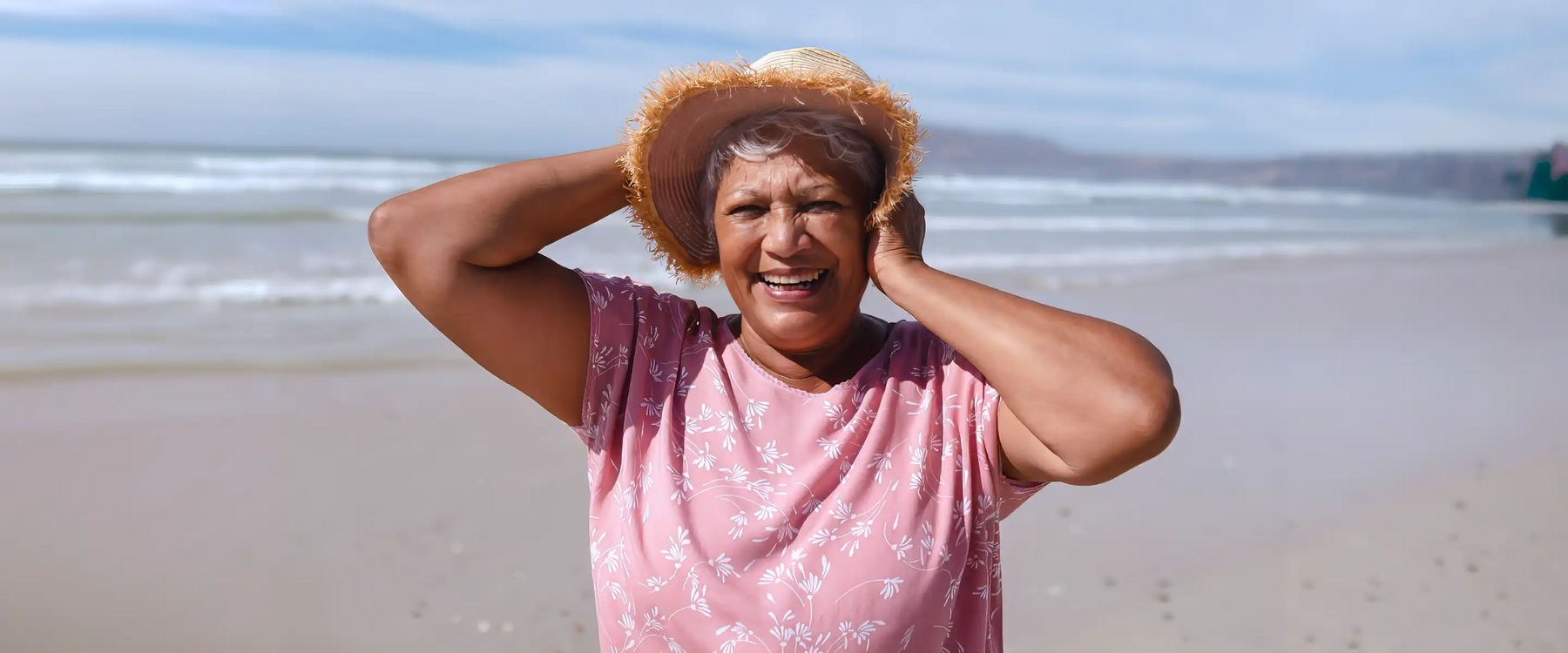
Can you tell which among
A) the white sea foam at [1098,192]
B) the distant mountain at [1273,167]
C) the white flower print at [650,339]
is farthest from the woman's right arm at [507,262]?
the white sea foam at [1098,192]

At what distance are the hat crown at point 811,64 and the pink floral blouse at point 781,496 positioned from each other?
48 cm

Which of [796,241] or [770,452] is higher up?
[796,241]

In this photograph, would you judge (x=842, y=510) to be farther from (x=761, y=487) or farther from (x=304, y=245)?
(x=304, y=245)

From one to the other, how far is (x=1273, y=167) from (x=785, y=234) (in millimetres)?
29845

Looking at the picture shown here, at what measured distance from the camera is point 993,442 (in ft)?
6.25

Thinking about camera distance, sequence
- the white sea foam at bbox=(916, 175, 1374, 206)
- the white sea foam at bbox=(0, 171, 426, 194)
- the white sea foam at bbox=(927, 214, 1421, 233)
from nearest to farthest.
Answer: the white sea foam at bbox=(0, 171, 426, 194)
the white sea foam at bbox=(927, 214, 1421, 233)
the white sea foam at bbox=(916, 175, 1374, 206)

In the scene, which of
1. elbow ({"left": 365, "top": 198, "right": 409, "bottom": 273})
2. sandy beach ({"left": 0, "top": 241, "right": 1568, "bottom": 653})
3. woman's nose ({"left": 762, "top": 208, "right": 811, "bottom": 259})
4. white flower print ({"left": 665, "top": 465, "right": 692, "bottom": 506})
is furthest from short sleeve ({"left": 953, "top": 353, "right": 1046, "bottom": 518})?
sandy beach ({"left": 0, "top": 241, "right": 1568, "bottom": 653})

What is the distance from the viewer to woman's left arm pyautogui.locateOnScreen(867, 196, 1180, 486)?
172 centimetres

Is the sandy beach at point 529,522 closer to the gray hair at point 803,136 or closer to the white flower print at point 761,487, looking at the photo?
the white flower print at point 761,487

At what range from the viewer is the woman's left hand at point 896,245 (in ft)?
6.46

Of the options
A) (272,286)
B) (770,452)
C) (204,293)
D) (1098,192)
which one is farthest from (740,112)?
(1098,192)

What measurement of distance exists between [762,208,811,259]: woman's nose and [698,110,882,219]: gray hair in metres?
0.11

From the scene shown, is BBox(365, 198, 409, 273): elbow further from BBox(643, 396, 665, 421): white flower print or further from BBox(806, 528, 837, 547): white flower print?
BBox(806, 528, 837, 547): white flower print

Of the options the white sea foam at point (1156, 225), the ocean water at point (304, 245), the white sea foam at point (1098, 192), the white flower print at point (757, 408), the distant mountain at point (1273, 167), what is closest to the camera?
the white flower print at point (757, 408)
